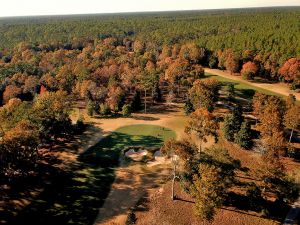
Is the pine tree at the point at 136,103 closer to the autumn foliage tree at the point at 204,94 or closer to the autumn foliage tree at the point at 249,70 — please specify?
the autumn foliage tree at the point at 204,94

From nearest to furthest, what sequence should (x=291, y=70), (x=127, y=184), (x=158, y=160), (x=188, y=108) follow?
1. (x=127, y=184)
2. (x=158, y=160)
3. (x=188, y=108)
4. (x=291, y=70)

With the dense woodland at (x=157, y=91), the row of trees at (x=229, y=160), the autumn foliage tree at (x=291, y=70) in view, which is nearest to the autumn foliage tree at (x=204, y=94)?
the dense woodland at (x=157, y=91)

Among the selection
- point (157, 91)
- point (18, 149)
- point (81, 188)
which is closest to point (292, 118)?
point (157, 91)

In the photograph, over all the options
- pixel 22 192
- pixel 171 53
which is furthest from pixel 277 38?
pixel 22 192

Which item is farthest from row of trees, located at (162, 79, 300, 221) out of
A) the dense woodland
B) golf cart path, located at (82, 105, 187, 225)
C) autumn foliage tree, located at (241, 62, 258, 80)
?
autumn foliage tree, located at (241, 62, 258, 80)

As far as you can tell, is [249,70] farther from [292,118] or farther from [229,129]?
[229,129]

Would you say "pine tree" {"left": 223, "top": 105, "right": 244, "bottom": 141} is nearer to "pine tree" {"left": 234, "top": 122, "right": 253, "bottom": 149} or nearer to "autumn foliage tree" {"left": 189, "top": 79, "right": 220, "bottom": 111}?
"pine tree" {"left": 234, "top": 122, "right": 253, "bottom": 149}
